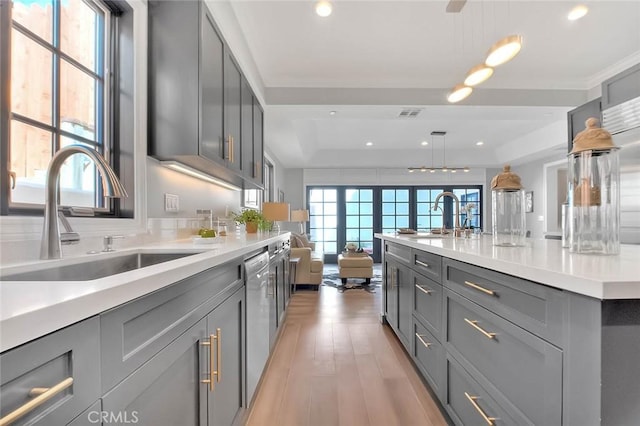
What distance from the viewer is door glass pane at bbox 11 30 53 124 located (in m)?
1.17

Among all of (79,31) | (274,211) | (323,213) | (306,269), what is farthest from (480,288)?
(323,213)

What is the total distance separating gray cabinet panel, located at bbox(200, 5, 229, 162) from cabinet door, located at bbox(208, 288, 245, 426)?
0.97 metres

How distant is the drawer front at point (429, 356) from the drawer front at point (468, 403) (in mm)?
86

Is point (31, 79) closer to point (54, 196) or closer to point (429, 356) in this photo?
point (54, 196)

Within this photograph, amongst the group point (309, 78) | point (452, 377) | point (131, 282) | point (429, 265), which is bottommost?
point (452, 377)

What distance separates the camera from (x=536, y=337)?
0.91m

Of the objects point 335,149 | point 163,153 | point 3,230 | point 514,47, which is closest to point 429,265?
point 514,47

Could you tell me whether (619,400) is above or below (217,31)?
below

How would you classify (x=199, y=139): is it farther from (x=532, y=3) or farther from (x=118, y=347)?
(x=532, y=3)

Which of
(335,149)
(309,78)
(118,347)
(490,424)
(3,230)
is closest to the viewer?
(118,347)

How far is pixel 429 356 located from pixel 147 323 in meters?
1.65

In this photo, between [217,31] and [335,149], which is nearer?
[217,31]

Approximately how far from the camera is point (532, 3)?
257 cm

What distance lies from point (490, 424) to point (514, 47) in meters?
2.01
